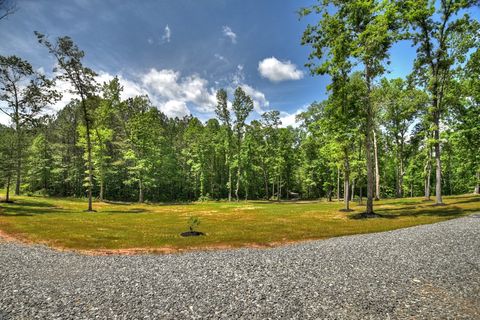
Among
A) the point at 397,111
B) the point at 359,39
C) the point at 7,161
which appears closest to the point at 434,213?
the point at 359,39

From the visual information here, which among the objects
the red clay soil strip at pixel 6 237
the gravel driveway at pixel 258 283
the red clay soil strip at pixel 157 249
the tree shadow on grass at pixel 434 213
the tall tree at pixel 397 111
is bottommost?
the red clay soil strip at pixel 6 237

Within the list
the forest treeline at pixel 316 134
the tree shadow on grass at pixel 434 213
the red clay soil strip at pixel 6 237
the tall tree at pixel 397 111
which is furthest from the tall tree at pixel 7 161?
the tall tree at pixel 397 111

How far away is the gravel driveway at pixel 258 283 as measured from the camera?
9.11 meters

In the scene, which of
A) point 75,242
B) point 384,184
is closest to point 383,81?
point 384,184

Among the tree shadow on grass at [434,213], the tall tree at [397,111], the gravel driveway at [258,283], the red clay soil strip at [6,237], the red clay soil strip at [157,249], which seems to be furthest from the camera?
the tall tree at [397,111]

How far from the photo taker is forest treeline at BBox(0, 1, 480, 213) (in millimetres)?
30328

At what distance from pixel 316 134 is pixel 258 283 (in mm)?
43129

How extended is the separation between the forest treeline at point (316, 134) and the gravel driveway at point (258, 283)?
636 inches

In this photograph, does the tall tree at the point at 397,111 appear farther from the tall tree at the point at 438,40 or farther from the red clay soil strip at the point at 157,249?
the red clay soil strip at the point at 157,249

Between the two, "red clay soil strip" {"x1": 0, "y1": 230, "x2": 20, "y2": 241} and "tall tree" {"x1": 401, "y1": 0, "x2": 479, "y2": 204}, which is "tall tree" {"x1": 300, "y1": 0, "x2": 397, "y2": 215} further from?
"red clay soil strip" {"x1": 0, "y1": 230, "x2": 20, "y2": 241}

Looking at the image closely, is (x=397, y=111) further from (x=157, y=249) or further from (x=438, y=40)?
(x=157, y=249)

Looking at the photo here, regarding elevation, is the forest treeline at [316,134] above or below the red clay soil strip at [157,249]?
above

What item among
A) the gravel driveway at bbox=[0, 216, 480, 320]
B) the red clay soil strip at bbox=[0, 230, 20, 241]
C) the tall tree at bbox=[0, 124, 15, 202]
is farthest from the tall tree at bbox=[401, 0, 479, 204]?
the tall tree at bbox=[0, 124, 15, 202]

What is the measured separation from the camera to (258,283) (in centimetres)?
1130
